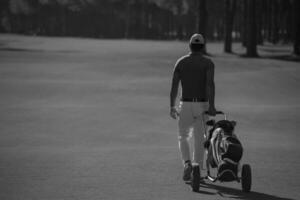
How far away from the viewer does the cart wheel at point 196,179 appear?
32.0 feet

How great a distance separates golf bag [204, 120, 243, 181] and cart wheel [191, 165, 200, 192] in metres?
0.24

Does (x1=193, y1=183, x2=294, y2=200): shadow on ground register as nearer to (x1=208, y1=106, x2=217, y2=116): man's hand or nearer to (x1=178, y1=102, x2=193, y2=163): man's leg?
(x1=178, y1=102, x2=193, y2=163): man's leg

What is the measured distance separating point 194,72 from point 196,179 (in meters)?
1.30

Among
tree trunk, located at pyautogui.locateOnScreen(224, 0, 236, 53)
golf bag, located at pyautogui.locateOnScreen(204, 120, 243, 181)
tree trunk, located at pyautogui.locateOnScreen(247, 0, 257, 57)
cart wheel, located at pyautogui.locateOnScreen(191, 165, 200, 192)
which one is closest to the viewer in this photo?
golf bag, located at pyautogui.locateOnScreen(204, 120, 243, 181)

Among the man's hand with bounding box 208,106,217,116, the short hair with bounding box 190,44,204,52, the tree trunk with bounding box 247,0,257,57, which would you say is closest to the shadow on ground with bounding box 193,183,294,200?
the man's hand with bounding box 208,106,217,116

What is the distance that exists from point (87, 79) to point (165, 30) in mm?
115759

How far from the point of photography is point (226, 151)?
9352 mm

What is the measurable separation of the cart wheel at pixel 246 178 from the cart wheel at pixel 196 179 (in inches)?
20.5

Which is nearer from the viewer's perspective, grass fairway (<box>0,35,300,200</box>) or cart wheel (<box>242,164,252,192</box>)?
cart wheel (<box>242,164,252,192</box>)

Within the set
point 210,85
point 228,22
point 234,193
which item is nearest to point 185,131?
point 210,85

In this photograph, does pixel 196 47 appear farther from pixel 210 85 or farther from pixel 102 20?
pixel 102 20

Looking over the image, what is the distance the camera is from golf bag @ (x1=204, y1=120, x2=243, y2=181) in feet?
30.7

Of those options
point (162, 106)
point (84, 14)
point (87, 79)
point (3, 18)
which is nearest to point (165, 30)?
point (84, 14)

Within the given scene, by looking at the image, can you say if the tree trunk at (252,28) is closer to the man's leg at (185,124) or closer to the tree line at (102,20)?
the man's leg at (185,124)
